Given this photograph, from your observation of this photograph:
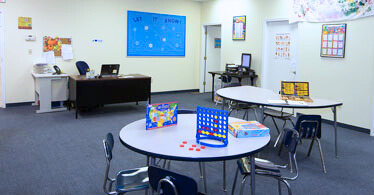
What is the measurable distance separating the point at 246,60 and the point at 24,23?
501 cm

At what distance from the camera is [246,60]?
7625 millimetres

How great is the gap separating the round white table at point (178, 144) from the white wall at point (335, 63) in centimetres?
377

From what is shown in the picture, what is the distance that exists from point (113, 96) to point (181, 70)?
3247 mm

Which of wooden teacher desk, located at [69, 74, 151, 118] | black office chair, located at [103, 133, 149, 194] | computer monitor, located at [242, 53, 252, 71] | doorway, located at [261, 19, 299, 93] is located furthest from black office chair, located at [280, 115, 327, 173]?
computer monitor, located at [242, 53, 252, 71]

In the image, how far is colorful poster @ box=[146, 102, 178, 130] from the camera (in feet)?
8.68

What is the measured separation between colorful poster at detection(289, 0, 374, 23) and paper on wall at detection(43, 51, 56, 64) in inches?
205

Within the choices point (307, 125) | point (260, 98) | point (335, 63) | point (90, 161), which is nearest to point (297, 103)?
point (307, 125)

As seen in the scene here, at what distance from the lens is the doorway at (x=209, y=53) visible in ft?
30.7

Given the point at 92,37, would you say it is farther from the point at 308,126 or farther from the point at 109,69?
the point at 308,126

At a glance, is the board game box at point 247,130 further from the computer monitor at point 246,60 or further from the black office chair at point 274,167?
the computer monitor at point 246,60

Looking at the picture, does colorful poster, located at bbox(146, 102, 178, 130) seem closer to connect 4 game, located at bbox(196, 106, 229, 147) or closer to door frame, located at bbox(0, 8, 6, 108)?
connect 4 game, located at bbox(196, 106, 229, 147)

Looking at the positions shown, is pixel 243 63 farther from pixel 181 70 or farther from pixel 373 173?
pixel 373 173

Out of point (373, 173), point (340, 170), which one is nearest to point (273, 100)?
point (340, 170)

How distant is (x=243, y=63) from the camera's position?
7734 millimetres
